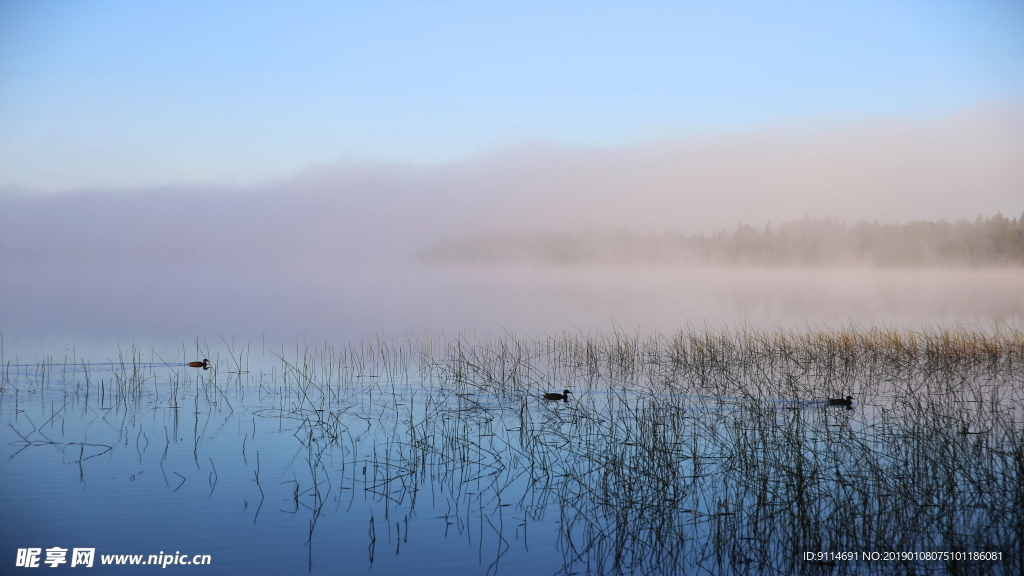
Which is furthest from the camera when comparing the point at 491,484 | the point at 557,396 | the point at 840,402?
the point at 557,396

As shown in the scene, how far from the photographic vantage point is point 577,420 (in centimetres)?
901

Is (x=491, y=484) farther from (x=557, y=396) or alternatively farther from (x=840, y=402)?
(x=840, y=402)

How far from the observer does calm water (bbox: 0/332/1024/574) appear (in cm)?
518

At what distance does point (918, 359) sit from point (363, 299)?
111ft

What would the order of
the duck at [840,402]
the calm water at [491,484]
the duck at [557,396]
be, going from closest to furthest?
the calm water at [491,484] < the duck at [840,402] < the duck at [557,396]

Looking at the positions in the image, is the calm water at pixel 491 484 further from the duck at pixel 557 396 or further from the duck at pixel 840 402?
the duck at pixel 840 402

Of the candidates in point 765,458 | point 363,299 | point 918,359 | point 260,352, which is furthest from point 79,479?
point 363,299

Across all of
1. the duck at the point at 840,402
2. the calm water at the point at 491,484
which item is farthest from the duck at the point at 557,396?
Result: the duck at the point at 840,402

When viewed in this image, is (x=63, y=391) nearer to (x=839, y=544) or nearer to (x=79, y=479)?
(x=79, y=479)

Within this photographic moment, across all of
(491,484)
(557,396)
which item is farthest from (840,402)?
(491,484)

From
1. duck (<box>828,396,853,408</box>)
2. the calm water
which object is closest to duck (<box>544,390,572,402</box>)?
the calm water

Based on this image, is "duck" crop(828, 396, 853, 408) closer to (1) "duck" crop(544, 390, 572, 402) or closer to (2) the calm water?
(2) the calm water

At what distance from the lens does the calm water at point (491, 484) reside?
5184 millimetres

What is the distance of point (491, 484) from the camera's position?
22.0 ft
